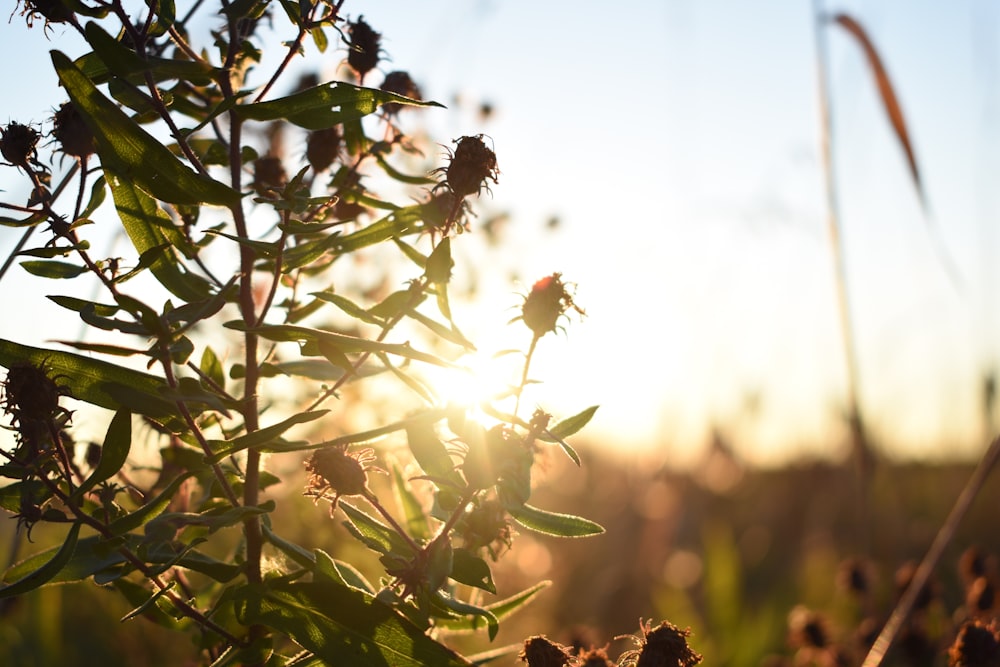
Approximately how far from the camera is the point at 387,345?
2.76 feet

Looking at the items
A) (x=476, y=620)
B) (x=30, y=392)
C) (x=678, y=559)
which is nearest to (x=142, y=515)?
(x=30, y=392)

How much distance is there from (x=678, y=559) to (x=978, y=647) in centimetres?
462

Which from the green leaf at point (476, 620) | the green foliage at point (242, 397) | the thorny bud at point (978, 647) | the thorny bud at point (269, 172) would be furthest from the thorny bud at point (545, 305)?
the thorny bud at point (978, 647)

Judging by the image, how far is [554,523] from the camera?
38.9 inches

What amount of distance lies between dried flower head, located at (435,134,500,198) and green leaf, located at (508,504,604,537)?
1.26 ft

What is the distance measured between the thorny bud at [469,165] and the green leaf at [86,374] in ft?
1.31

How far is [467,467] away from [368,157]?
0.52 m

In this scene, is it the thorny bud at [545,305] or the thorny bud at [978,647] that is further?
the thorny bud at [978,647]

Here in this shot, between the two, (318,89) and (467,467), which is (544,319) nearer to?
(467,467)

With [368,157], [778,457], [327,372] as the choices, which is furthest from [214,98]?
[778,457]

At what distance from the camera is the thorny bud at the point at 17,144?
0.96 meters

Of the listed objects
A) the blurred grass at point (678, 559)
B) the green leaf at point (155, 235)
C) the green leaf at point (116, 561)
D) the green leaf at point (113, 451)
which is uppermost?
the green leaf at point (155, 235)

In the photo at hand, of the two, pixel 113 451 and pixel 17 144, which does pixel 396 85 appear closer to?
pixel 17 144

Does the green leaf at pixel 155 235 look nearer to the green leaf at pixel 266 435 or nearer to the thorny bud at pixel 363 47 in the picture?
the green leaf at pixel 266 435
